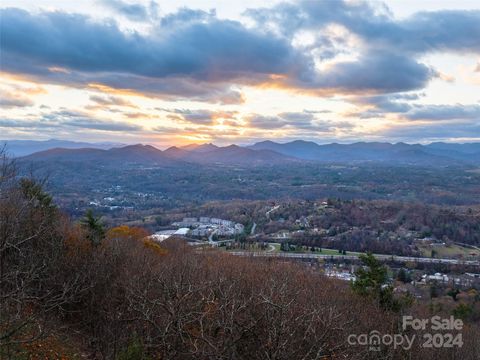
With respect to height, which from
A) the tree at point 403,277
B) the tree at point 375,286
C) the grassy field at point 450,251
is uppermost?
the tree at point 375,286

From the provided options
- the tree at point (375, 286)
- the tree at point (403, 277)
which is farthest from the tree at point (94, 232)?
the tree at point (403, 277)

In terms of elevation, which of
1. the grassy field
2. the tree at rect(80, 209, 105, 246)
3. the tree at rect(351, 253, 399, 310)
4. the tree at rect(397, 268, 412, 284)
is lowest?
the grassy field

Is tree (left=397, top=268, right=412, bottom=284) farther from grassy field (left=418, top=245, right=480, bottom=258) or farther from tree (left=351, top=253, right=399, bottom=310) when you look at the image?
tree (left=351, top=253, right=399, bottom=310)

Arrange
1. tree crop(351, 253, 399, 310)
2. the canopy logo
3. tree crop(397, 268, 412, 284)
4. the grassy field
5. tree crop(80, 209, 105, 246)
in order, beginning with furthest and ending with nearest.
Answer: the grassy field < tree crop(397, 268, 412, 284) < tree crop(80, 209, 105, 246) < tree crop(351, 253, 399, 310) < the canopy logo

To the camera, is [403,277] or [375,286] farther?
[403,277]

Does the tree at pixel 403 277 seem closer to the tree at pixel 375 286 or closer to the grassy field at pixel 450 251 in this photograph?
the grassy field at pixel 450 251

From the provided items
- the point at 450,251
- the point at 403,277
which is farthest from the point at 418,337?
the point at 450,251

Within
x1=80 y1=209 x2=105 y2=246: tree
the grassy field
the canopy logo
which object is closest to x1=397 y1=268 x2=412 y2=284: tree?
the grassy field

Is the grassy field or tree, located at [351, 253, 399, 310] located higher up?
tree, located at [351, 253, 399, 310]

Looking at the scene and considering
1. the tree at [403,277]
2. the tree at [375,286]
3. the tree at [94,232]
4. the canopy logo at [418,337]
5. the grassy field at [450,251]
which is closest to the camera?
the canopy logo at [418,337]

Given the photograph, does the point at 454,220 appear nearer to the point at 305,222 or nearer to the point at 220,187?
the point at 305,222

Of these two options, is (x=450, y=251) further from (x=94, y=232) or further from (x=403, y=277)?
(x=94, y=232)

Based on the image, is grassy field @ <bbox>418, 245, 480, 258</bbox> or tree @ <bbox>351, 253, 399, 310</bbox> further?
→ grassy field @ <bbox>418, 245, 480, 258</bbox>
